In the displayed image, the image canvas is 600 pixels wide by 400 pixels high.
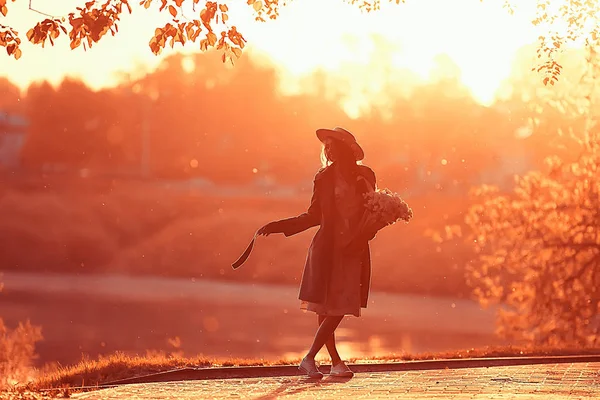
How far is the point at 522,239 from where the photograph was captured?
83.0 feet

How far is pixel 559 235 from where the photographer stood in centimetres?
2489

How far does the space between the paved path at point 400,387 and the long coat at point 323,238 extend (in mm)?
864

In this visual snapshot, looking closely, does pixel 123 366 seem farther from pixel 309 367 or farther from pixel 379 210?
pixel 379 210

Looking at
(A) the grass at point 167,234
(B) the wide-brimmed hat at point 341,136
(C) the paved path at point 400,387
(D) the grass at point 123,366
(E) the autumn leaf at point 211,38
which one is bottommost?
(C) the paved path at point 400,387

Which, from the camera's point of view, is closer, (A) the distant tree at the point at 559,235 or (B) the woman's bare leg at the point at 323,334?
A: (B) the woman's bare leg at the point at 323,334

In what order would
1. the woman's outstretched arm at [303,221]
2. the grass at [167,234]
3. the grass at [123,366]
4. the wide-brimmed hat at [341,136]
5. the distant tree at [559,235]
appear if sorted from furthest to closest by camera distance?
the grass at [167,234] < the distant tree at [559,235] < the grass at [123,366] < the woman's outstretched arm at [303,221] < the wide-brimmed hat at [341,136]

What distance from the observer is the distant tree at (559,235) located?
81.0 ft

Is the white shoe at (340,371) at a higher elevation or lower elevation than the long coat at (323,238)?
lower

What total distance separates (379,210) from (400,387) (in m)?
1.67

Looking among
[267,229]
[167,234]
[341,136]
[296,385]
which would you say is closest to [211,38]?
[341,136]

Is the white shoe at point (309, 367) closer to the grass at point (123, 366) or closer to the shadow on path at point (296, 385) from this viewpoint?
the shadow on path at point (296, 385)

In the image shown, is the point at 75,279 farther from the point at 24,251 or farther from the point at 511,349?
the point at 511,349

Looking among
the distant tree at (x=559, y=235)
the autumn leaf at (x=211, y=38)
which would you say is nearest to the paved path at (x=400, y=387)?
the autumn leaf at (x=211, y=38)

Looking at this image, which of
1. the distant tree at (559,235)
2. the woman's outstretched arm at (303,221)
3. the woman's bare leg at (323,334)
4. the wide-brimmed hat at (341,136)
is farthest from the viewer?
the distant tree at (559,235)
